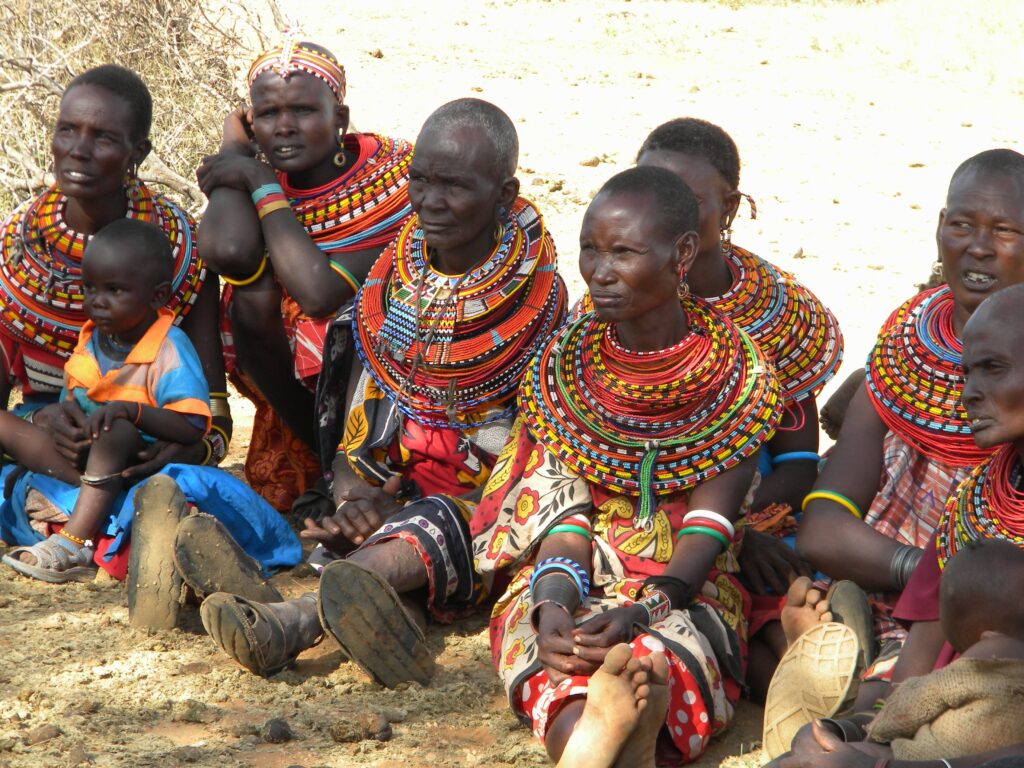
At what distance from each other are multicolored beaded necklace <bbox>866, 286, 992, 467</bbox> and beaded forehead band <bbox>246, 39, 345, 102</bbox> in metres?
2.29

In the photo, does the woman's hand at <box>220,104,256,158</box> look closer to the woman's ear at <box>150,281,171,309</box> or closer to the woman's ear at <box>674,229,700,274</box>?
the woman's ear at <box>150,281,171,309</box>

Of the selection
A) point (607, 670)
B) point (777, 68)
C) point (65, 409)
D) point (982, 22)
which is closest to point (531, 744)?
point (607, 670)

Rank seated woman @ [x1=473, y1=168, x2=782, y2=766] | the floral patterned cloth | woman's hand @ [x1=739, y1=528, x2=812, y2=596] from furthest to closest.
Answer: woman's hand @ [x1=739, y1=528, x2=812, y2=596]
seated woman @ [x1=473, y1=168, x2=782, y2=766]
the floral patterned cloth

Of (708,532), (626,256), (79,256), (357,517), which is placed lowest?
(357,517)

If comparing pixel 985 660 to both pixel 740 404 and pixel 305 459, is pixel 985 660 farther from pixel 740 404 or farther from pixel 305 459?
pixel 305 459

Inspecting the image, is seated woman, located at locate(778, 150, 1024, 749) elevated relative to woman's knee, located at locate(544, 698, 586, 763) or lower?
elevated

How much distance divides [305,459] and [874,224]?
17.8 feet

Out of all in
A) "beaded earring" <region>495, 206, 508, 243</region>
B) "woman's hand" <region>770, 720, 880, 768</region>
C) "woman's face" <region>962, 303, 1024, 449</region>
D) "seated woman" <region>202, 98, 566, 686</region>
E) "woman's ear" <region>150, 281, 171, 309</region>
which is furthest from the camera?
"woman's ear" <region>150, 281, 171, 309</region>

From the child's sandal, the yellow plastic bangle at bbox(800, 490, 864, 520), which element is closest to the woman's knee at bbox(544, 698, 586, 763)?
the yellow plastic bangle at bbox(800, 490, 864, 520)

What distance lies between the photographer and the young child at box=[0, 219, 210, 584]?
14.9 feet

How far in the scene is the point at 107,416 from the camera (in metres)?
4.50

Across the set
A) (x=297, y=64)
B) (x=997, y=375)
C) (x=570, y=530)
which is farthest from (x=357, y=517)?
(x=997, y=375)

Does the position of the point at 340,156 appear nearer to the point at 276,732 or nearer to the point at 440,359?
the point at 440,359

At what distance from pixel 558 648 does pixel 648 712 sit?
1.08 ft
